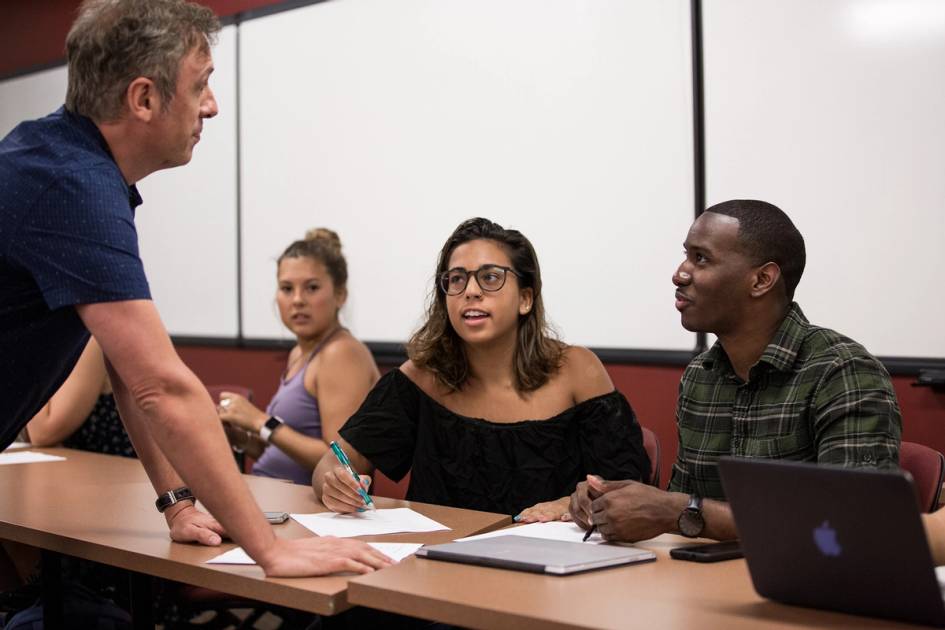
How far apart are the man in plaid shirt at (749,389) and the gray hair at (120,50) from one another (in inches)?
39.6

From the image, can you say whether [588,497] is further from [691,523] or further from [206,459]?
[206,459]

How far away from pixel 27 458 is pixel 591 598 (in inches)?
87.6

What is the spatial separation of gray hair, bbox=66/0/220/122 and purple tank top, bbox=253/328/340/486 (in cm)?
178

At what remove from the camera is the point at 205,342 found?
5109 mm

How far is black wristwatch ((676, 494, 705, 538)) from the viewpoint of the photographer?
1693 millimetres

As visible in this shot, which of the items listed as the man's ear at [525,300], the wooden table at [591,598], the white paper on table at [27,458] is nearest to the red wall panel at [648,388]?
the man's ear at [525,300]

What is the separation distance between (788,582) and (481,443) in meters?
1.15

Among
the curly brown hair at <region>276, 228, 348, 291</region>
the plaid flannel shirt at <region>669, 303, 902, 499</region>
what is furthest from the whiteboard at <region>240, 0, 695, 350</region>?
the plaid flannel shirt at <region>669, 303, 902, 499</region>

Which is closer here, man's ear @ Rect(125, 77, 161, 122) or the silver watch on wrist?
man's ear @ Rect(125, 77, 161, 122)

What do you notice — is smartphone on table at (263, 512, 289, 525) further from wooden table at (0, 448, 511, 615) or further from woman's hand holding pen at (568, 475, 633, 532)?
woman's hand holding pen at (568, 475, 633, 532)

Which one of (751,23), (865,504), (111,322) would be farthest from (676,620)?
(751,23)

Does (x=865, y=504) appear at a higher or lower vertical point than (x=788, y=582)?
higher

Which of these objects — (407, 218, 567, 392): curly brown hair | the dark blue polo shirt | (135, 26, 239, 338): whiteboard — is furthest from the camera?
(135, 26, 239, 338): whiteboard

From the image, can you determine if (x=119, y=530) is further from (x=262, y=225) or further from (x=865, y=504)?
(x=262, y=225)
